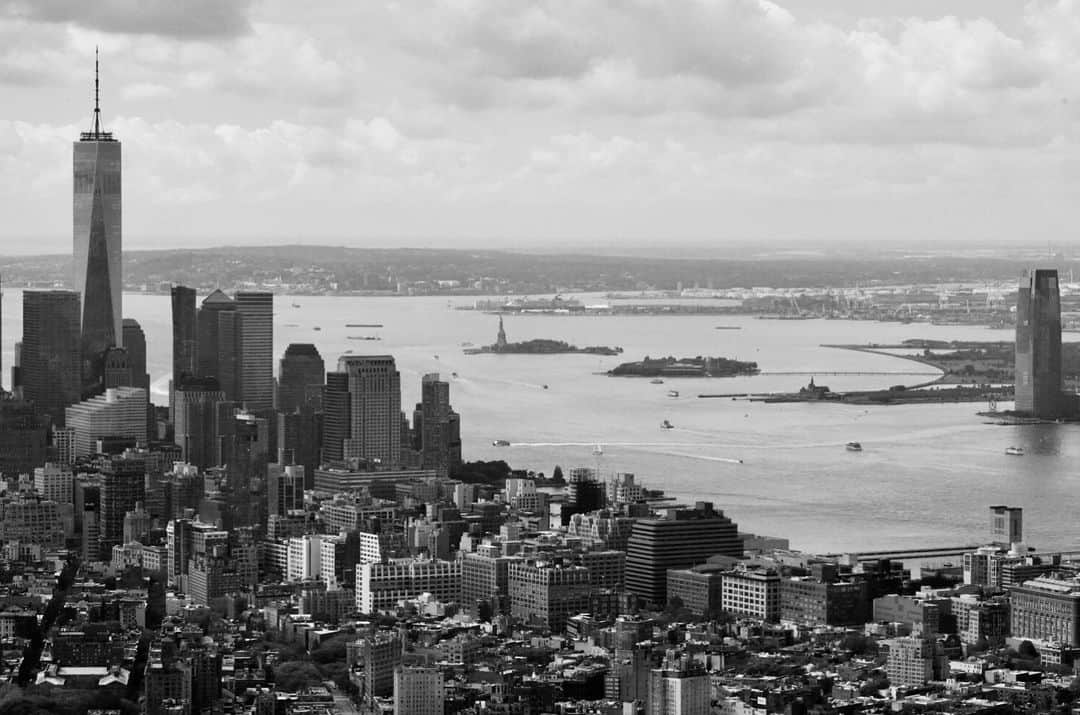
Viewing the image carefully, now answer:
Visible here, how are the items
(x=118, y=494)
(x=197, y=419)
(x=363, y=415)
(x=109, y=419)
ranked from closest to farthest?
(x=118, y=494) → (x=363, y=415) → (x=197, y=419) → (x=109, y=419)

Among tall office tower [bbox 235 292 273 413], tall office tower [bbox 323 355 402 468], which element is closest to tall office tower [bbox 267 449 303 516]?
tall office tower [bbox 323 355 402 468]

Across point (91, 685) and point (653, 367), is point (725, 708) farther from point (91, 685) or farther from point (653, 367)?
point (653, 367)

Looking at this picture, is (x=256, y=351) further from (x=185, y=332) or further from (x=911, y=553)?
(x=911, y=553)

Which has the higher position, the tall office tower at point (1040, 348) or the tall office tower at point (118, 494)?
the tall office tower at point (1040, 348)

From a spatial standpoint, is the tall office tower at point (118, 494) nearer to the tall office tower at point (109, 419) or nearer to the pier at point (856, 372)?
the tall office tower at point (109, 419)

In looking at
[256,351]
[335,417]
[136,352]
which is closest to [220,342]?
[256,351]

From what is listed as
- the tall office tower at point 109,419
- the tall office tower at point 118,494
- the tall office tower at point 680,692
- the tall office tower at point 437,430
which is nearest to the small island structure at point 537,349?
the tall office tower at point 109,419

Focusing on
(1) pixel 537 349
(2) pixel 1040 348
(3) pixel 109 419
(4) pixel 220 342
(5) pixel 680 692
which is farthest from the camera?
(1) pixel 537 349
